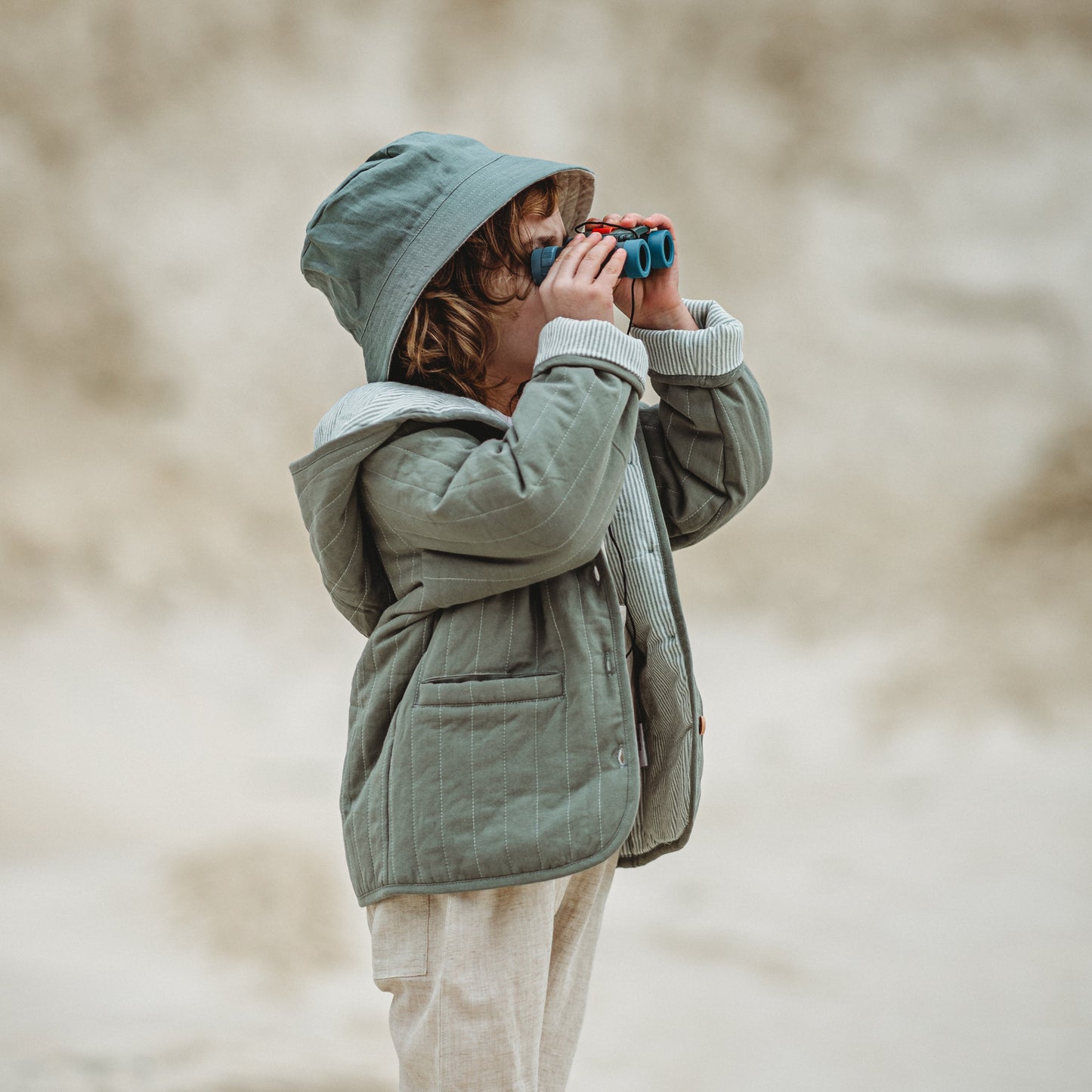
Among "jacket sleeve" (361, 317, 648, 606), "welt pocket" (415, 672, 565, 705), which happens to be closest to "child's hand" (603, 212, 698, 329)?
"jacket sleeve" (361, 317, 648, 606)

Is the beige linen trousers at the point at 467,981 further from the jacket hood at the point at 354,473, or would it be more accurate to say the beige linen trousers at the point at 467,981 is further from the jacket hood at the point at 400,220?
the jacket hood at the point at 400,220

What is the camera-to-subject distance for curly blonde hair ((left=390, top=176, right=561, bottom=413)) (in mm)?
902

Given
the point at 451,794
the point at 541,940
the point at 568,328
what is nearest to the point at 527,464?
the point at 568,328

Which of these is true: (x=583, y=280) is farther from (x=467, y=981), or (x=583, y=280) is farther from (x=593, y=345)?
(x=467, y=981)

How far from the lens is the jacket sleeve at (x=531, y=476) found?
2.59ft

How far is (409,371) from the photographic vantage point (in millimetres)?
910

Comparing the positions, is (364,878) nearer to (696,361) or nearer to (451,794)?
(451,794)

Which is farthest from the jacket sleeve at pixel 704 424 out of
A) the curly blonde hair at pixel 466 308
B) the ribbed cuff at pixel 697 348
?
the curly blonde hair at pixel 466 308

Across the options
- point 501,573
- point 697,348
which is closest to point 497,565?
point 501,573

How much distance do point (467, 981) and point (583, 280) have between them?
465 mm

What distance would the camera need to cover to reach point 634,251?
2.94 ft

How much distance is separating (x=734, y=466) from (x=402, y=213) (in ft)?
0.99

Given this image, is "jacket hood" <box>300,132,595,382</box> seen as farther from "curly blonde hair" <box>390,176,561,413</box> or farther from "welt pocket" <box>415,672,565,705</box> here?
"welt pocket" <box>415,672,565,705</box>

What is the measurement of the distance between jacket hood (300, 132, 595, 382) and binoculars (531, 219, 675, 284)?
5 centimetres
